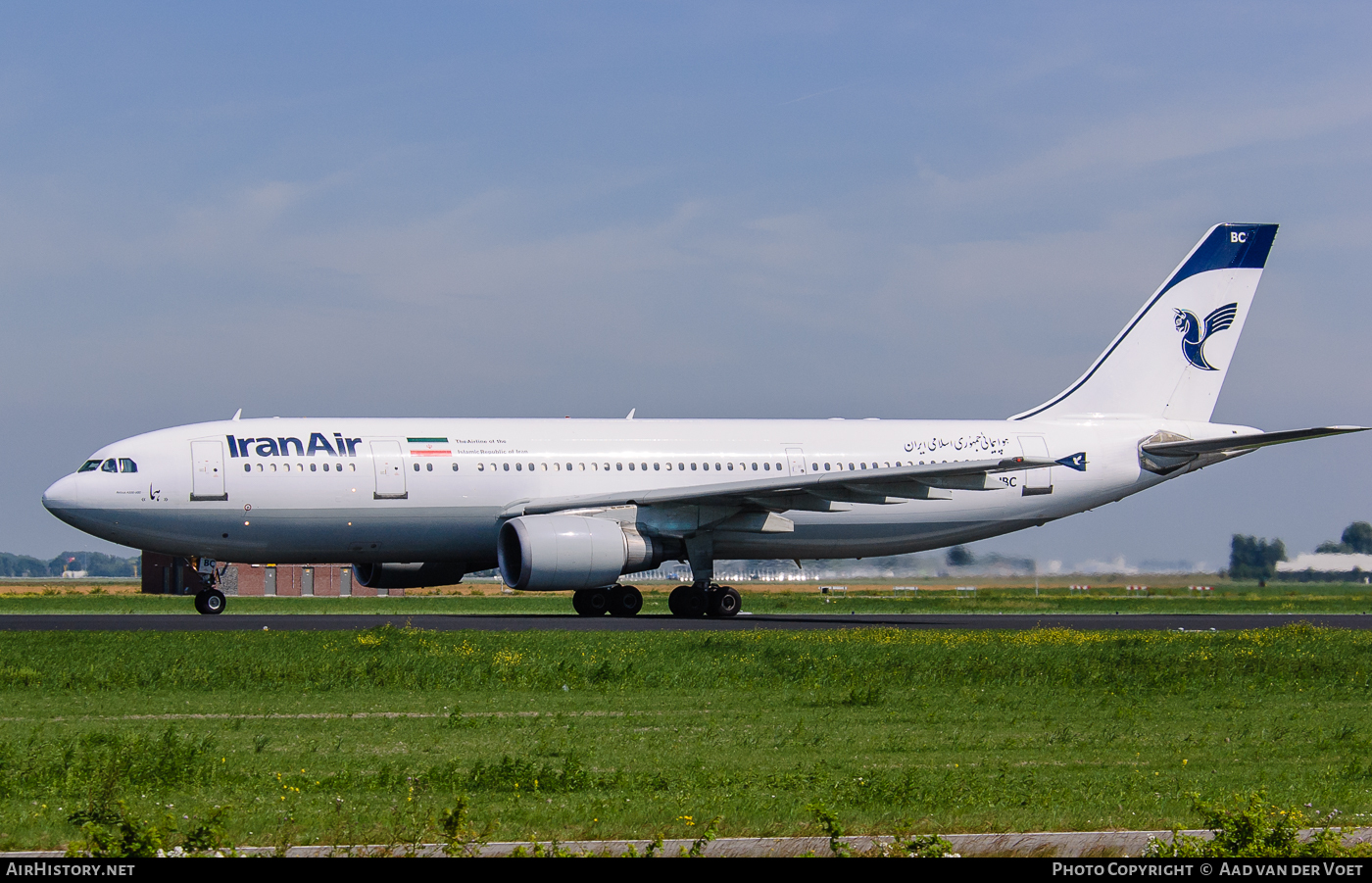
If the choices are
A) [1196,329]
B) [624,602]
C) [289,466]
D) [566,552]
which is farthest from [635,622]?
[1196,329]

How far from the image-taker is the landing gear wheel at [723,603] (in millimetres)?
33906

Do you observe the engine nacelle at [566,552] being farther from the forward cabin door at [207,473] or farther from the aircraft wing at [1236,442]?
the aircraft wing at [1236,442]

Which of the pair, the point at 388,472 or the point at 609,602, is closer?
the point at 388,472

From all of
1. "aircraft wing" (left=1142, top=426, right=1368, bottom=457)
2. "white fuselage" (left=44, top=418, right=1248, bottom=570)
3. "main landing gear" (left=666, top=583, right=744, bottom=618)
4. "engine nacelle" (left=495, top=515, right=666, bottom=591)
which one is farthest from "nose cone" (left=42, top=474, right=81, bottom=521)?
"aircraft wing" (left=1142, top=426, right=1368, bottom=457)

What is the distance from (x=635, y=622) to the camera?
3030 cm

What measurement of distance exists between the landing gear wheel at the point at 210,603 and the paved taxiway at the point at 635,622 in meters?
0.32

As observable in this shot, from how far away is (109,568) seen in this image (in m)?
181

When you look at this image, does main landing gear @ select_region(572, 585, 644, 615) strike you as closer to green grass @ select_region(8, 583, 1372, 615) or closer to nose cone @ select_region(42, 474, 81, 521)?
green grass @ select_region(8, 583, 1372, 615)

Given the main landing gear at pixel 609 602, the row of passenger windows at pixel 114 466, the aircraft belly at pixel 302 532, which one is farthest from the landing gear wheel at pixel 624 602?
the row of passenger windows at pixel 114 466

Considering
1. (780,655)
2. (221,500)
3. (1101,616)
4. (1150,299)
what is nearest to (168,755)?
(780,655)

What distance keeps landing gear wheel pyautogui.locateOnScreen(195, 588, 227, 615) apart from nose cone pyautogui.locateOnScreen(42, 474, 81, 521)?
3573 mm

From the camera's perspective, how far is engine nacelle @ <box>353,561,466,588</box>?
112 ft

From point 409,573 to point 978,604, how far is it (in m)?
18.3

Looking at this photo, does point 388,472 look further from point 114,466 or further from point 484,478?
point 114,466
